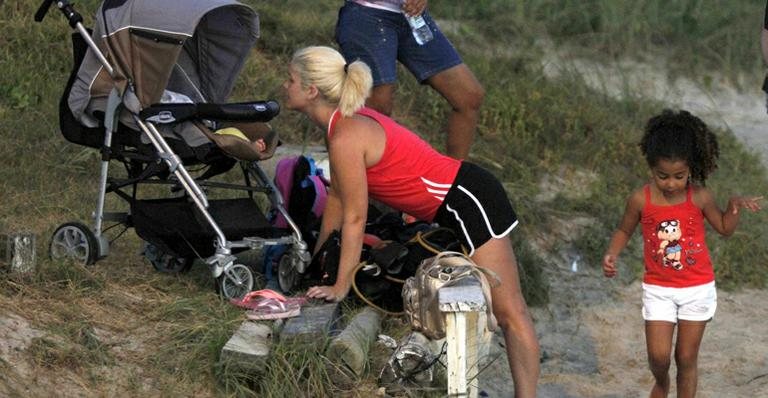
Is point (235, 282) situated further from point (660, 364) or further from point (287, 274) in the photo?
point (660, 364)

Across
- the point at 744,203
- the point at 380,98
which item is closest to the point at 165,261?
the point at 380,98

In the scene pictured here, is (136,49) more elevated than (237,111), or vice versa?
(136,49)

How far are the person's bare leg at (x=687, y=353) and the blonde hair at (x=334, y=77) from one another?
157 centimetres

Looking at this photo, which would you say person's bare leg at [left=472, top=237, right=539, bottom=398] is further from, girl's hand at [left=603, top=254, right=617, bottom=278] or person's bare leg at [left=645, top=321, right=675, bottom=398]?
person's bare leg at [left=645, top=321, right=675, bottom=398]

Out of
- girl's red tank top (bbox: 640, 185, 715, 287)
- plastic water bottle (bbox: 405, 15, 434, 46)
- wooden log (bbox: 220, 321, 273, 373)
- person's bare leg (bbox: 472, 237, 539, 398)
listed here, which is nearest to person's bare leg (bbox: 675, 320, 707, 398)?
girl's red tank top (bbox: 640, 185, 715, 287)

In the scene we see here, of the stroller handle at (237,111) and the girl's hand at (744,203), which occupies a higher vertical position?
the stroller handle at (237,111)

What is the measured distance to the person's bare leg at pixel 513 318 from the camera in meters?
5.54

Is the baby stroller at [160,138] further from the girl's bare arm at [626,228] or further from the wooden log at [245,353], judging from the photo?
the girl's bare arm at [626,228]

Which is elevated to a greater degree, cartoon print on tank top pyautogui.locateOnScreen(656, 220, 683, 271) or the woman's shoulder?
the woman's shoulder

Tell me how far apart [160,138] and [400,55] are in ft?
5.02

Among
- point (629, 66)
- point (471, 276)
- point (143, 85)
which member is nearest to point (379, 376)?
point (471, 276)

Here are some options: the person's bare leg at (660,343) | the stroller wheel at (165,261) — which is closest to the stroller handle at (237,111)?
the stroller wheel at (165,261)

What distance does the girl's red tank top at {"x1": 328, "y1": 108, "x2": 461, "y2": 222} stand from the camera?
18.7 feet

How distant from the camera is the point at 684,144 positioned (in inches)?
219
